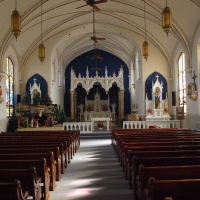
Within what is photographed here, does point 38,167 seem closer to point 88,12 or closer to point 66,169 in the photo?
point 66,169

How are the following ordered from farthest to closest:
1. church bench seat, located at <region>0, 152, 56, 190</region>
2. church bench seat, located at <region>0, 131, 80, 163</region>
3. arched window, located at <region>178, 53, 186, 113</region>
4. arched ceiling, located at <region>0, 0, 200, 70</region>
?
arched window, located at <region>178, 53, 186, 113</region> < arched ceiling, located at <region>0, 0, 200, 70</region> < church bench seat, located at <region>0, 131, 80, 163</region> < church bench seat, located at <region>0, 152, 56, 190</region>

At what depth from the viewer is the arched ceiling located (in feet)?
59.5

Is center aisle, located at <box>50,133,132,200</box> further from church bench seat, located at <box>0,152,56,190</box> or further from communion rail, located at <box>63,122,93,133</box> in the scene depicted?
communion rail, located at <box>63,122,93,133</box>

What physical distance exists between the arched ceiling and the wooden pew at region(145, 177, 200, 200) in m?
14.4

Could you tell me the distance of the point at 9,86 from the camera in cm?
2341

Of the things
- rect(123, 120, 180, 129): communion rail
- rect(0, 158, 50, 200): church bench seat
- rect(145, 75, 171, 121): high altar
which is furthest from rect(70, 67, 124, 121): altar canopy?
rect(0, 158, 50, 200): church bench seat

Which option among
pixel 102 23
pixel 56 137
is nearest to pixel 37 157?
pixel 56 137

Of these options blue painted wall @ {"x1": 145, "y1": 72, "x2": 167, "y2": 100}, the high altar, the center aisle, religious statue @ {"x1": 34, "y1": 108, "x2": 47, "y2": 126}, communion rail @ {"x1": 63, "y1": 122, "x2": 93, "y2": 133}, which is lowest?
the center aisle

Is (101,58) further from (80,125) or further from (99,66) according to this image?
(99,66)

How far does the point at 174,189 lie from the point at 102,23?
72.3 ft

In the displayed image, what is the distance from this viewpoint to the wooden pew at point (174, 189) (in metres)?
3.20

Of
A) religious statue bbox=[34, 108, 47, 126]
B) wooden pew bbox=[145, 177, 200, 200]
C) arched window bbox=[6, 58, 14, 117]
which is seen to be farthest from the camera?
arched window bbox=[6, 58, 14, 117]

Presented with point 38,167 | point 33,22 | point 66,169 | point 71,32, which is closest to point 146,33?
point 71,32

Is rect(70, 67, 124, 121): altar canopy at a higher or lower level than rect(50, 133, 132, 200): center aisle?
higher
